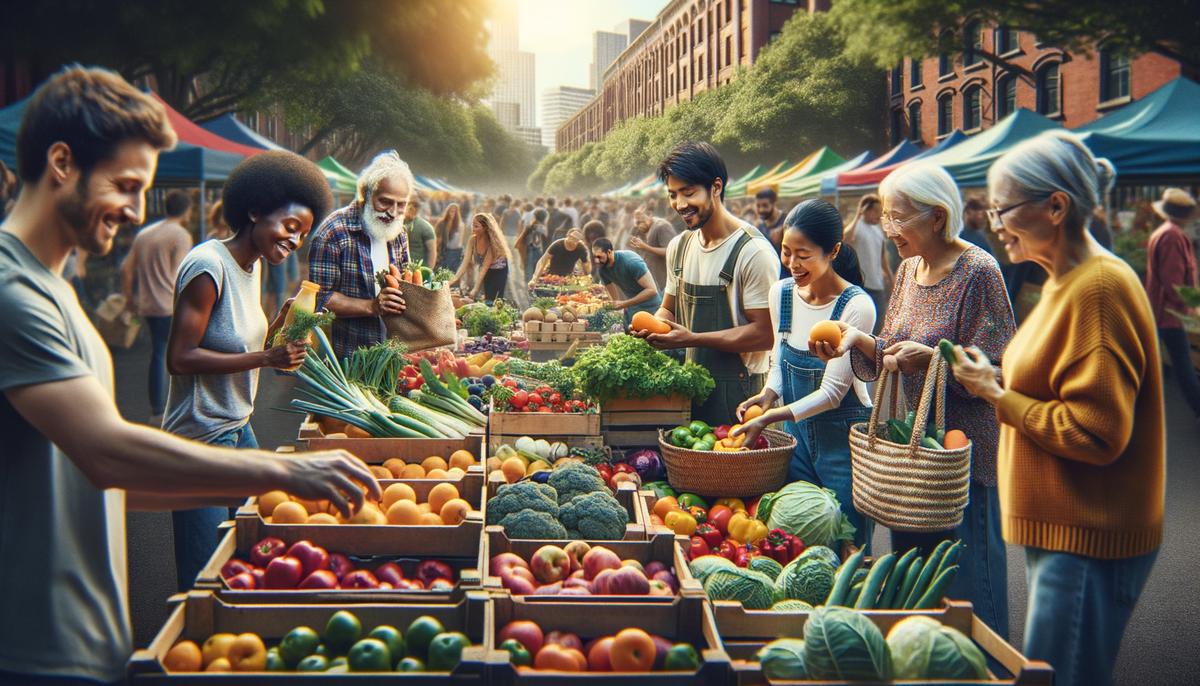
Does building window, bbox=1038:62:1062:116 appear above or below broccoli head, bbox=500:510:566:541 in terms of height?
above

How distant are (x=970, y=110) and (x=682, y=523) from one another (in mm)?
39769

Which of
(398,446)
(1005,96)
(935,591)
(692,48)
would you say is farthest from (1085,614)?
(692,48)

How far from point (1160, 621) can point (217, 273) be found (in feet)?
15.1

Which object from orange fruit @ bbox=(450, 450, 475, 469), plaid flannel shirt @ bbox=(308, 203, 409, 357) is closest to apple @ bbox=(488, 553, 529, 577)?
orange fruit @ bbox=(450, 450, 475, 469)

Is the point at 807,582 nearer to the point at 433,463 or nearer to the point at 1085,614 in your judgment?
the point at 1085,614

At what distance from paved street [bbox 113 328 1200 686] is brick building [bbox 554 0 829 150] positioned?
4891 cm

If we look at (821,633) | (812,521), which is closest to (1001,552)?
(812,521)

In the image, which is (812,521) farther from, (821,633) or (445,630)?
(445,630)

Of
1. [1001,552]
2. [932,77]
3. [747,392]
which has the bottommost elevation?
[1001,552]

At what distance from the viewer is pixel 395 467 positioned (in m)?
4.12

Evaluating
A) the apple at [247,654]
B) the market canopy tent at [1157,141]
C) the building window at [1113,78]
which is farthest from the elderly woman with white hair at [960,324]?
the building window at [1113,78]

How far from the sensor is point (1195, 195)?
19203 mm

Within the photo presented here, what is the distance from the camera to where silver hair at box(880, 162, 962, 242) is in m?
3.57

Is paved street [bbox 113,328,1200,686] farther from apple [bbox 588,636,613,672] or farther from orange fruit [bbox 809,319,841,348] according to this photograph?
apple [bbox 588,636,613,672]
